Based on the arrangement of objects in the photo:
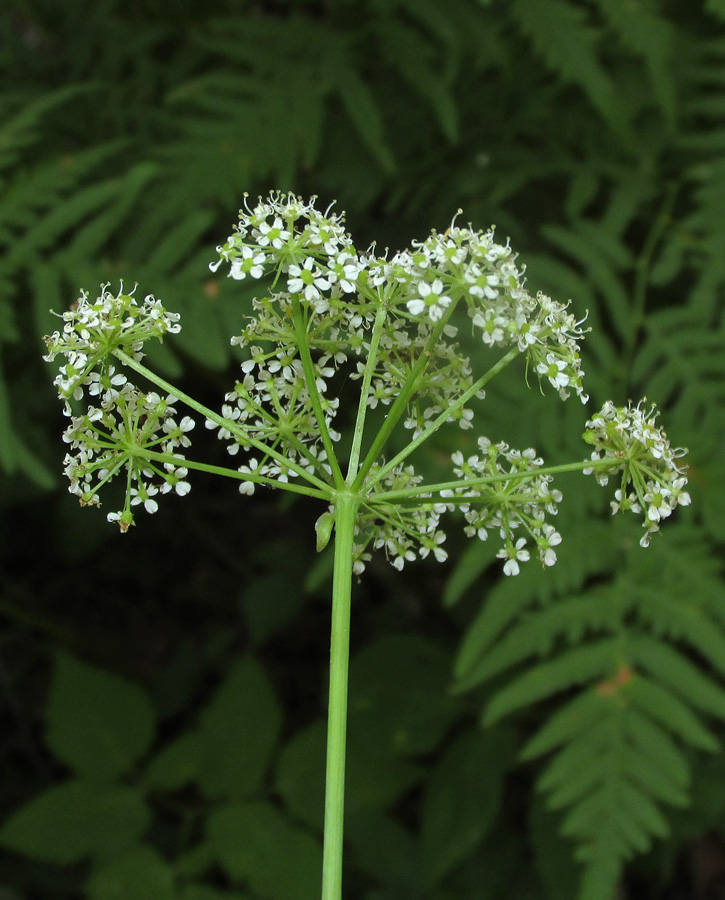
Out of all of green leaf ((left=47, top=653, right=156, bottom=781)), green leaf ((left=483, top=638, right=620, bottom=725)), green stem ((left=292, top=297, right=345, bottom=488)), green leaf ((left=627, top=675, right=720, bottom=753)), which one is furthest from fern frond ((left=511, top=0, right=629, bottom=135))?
green leaf ((left=47, top=653, right=156, bottom=781))

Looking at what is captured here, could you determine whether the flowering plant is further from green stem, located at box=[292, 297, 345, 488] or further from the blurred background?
the blurred background

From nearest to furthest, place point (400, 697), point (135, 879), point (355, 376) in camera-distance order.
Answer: point (355, 376) → point (135, 879) → point (400, 697)

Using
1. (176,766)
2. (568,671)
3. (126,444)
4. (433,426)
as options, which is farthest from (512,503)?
(176,766)

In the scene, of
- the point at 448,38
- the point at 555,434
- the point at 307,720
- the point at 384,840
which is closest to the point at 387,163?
the point at 448,38

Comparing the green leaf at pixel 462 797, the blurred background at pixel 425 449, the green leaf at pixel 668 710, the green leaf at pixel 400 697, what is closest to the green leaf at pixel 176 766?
the blurred background at pixel 425 449

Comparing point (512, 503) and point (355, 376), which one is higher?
point (355, 376)

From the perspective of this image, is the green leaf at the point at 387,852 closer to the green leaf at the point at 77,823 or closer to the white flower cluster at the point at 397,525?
the green leaf at the point at 77,823

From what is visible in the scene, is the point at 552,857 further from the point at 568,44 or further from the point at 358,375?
the point at 568,44
